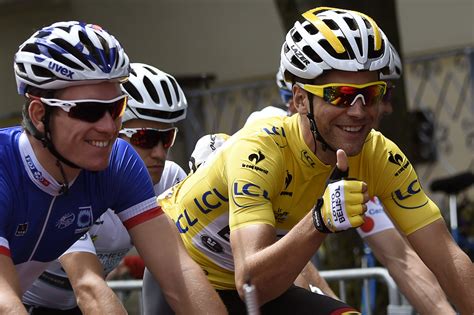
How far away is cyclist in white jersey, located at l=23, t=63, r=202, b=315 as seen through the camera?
5.83m

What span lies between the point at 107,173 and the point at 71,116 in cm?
36

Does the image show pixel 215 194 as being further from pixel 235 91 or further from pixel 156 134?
pixel 235 91

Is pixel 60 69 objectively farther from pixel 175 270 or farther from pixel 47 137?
pixel 175 270

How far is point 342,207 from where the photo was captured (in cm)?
421

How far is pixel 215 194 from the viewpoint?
5012 mm

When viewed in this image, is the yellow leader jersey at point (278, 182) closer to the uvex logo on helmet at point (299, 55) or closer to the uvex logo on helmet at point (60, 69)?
the uvex logo on helmet at point (299, 55)

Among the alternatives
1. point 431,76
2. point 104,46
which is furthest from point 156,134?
point 431,76

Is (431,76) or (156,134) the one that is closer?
(156,134)

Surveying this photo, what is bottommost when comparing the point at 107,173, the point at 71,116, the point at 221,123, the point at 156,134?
the point at 221,123

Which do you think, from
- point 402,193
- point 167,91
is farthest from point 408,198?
point 167,91

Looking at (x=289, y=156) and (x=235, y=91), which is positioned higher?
(x=289, y=156)

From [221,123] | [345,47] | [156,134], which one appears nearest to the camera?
[345,47]

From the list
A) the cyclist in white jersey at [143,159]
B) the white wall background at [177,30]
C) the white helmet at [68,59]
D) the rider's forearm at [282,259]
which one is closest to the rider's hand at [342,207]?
the rider's forearm at [282,259]

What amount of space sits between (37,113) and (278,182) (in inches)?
43.3
